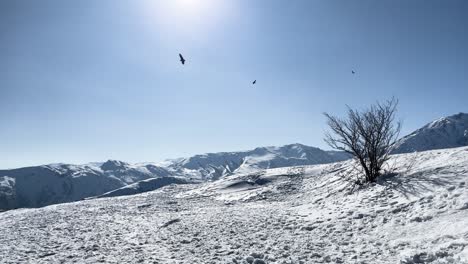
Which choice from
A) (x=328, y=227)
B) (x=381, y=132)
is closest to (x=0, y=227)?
(x=328, y=227)

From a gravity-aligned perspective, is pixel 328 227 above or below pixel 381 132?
below

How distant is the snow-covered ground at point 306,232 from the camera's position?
35.8ft

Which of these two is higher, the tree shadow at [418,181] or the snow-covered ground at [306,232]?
the tree shadow at [418,181]

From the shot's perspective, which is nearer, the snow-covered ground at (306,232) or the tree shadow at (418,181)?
the snow-covered ground at (306,232)

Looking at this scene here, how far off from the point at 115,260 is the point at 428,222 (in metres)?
11.9

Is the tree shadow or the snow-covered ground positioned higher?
the tree shadow

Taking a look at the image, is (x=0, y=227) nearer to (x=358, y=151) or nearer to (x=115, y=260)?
(x=115, y=260)

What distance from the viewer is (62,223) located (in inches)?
915

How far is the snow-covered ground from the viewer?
10.9m

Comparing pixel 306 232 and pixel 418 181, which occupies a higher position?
pixel 418 181

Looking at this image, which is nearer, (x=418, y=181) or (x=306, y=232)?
(x=306, y=232)

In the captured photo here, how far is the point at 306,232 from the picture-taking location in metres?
14.9

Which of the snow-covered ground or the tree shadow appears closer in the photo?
the snow-covered ground

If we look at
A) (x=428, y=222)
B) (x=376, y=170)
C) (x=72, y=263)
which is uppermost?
(x=376, y=170)
